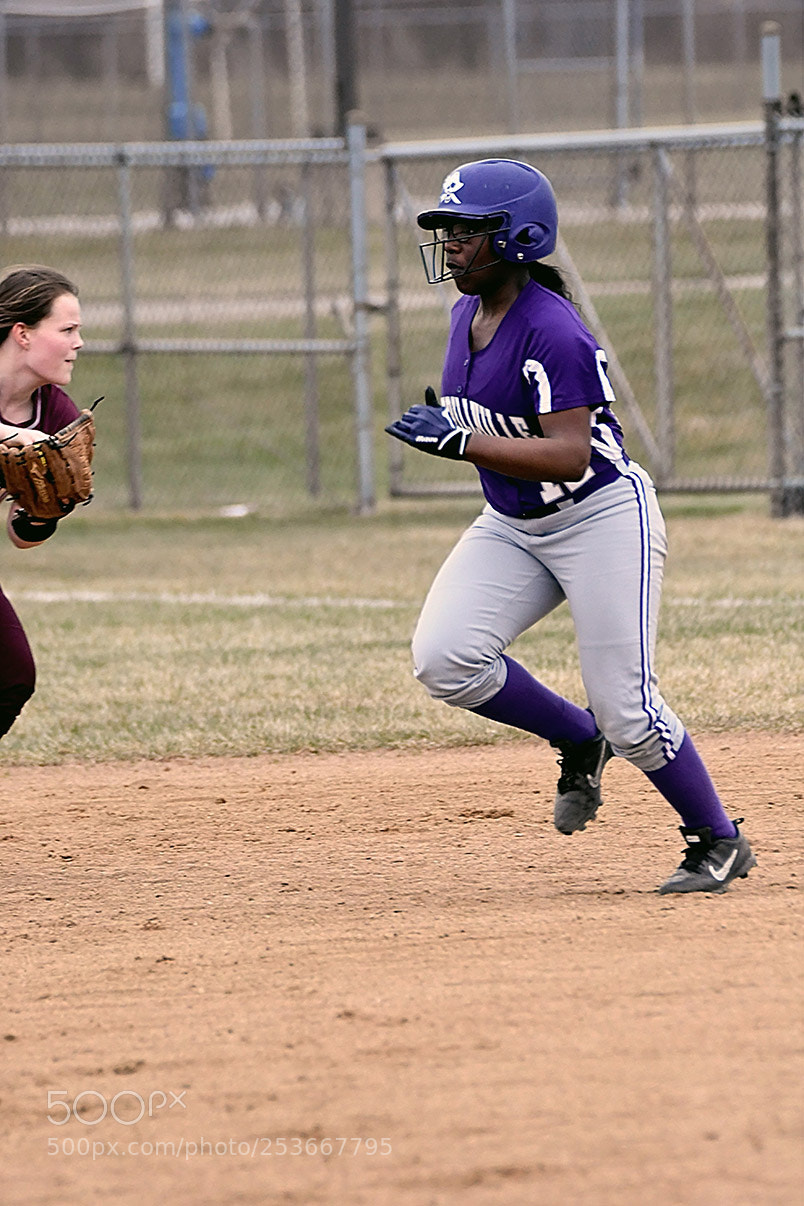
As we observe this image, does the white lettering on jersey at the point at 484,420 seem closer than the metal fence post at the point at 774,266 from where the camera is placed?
Yes

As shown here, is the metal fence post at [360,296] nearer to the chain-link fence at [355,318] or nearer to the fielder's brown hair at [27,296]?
the chain-link fence at [355,318]

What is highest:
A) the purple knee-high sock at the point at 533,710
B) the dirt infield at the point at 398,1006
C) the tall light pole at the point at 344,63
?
the tall light pole at the point at 344,63

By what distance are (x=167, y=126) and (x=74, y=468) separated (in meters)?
15.5

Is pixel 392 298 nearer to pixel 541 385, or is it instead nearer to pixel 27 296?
pixel 27 296

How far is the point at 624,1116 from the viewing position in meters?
3.02

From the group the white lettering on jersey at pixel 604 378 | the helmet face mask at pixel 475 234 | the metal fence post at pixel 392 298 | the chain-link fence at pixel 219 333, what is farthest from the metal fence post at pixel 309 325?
the white lettering on jersey at pixel 604 378

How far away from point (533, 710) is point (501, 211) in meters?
1.32

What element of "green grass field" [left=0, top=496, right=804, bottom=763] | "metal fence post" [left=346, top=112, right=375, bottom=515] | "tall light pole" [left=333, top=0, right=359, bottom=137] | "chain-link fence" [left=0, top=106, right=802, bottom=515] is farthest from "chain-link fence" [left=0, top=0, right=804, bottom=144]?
"green grass field" [left=0, top=496, right=804, bottom=763]

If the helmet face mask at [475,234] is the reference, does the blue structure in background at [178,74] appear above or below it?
above

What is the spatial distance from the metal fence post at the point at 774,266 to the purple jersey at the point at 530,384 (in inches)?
274

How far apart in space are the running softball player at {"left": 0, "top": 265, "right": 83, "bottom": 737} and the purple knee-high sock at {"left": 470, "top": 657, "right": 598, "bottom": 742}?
4.10ft

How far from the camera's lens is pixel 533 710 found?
15.0 feet

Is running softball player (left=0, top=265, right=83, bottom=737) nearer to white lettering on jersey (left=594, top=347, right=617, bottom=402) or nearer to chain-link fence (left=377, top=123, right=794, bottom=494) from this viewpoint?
white lettering on jersey (left=594, top=347, right=617, bottom=402)

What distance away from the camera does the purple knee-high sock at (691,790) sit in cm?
419
